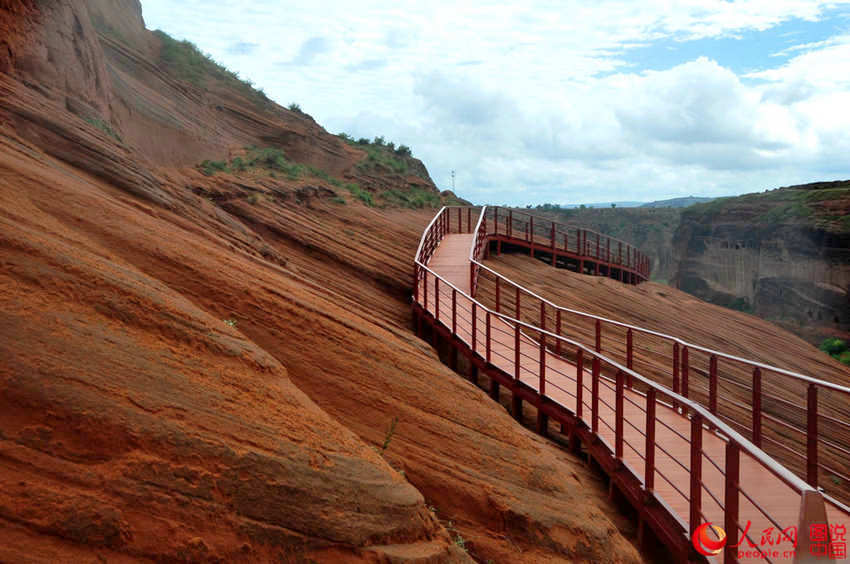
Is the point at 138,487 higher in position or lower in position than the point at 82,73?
lower

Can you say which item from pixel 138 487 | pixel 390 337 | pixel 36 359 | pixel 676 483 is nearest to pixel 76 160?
pixel 390 337

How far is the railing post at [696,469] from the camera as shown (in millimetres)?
4441

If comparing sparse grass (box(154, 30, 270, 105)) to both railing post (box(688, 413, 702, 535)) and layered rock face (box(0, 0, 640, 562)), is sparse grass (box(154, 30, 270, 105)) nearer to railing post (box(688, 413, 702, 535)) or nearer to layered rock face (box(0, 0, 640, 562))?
layered rock face (box(0, 0, 640, 562))

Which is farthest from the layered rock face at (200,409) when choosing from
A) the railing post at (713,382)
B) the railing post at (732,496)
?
the railing post at (713,382)

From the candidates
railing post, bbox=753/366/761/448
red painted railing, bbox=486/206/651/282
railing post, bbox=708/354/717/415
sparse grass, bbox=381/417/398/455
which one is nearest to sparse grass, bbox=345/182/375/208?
red painted railing, bbox=486/206/651/282

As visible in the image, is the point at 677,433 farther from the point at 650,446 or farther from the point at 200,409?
the point at 200,409

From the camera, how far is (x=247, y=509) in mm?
3285

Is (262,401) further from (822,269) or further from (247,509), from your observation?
(822,269)

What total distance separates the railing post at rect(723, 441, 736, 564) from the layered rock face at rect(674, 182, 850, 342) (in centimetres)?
2835

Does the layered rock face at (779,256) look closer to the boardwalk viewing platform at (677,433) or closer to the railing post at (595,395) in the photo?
the boardwalk viewing platform at (677,433)

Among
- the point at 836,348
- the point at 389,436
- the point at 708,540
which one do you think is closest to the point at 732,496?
the point at 708,540

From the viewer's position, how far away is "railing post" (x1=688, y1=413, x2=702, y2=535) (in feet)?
14.6

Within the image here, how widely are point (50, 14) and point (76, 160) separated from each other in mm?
4315

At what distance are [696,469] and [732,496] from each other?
57 cm
